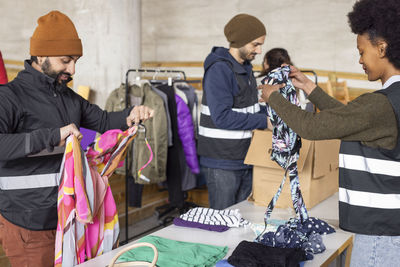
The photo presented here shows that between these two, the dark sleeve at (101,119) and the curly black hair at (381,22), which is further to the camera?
the dark sleeve at (101,119)

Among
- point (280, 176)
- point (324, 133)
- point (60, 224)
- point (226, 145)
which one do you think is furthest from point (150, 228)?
point (324, 133)

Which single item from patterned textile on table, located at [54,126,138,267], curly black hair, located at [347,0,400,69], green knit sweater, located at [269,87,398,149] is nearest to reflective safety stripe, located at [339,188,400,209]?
green knit sweater, located at [269,87,398,149]

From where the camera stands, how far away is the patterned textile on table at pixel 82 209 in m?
1.73

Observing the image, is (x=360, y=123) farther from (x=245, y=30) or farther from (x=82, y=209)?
(x=245, y=30)

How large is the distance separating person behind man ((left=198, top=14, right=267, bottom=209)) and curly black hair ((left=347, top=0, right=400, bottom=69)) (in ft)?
3.67

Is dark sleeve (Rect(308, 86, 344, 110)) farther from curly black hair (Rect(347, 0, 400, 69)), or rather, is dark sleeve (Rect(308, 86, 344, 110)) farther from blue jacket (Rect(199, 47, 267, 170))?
blue jacket (Rect(199, 47, 267, 170))

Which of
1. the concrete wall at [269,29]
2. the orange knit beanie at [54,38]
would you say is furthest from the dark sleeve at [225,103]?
the concrete wall at [269,29]

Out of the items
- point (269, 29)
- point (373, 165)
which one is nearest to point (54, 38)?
point (373, 165)

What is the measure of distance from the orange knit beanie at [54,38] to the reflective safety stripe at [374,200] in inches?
52.9

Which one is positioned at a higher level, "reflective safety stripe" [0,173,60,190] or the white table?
"reflective safety stripe" [0,173,60,190]

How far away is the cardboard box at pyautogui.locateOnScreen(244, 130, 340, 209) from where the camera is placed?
87.7 inches

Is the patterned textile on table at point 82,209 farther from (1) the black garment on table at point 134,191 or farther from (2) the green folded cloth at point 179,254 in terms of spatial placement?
(1) the black garment on table at point 134,191

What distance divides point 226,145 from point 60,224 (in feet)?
3.86

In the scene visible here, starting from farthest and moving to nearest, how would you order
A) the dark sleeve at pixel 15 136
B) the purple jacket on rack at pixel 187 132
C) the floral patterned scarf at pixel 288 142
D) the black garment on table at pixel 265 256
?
the purple jacket on rack at pixel 187 132, the floral patterned scarf at pixel 288 142, the dark sleeve at pixel 15 136, the black garment on table at pixel 265 256
